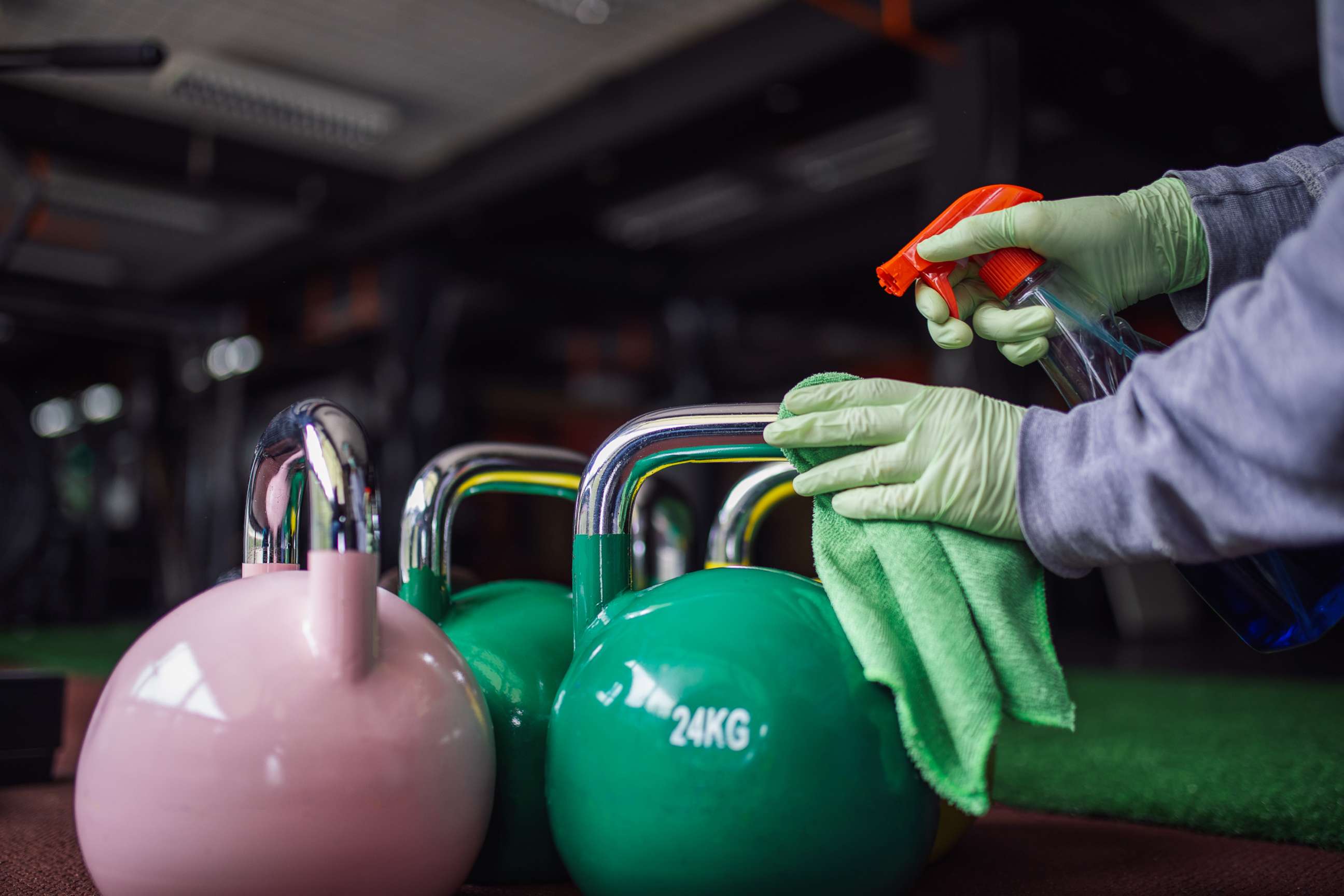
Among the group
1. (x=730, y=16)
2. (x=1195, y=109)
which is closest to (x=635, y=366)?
(x=730, y=16)

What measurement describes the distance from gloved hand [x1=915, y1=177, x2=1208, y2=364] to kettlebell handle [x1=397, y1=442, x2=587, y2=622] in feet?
1.25

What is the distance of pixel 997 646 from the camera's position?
25.8 inches

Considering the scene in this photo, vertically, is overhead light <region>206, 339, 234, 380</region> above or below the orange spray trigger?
above

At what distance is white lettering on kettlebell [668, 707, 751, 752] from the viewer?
2.02 ft

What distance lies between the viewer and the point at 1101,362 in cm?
87

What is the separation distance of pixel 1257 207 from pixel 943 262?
0.91 ft

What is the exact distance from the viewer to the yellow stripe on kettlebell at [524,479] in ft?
2.95

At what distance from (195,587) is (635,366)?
3.25 meters

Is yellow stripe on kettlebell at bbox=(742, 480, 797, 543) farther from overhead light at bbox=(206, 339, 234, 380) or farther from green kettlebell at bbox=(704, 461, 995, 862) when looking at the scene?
overhead light at bbox=(206, 339, 234, 380)

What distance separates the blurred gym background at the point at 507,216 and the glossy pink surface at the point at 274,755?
1.20 metres

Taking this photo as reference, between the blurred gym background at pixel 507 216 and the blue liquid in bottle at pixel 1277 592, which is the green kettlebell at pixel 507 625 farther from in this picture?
the blurred gym background at pixel 507 216

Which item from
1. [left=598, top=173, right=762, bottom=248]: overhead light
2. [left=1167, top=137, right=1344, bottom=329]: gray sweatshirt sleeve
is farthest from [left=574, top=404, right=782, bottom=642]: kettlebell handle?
[left=598, top=173, right=762, bottom=248]: overhead light

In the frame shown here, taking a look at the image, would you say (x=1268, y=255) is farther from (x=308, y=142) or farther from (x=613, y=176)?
(x=308, y=142)

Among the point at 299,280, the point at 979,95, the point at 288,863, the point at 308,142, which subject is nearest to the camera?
the point at 288,863
